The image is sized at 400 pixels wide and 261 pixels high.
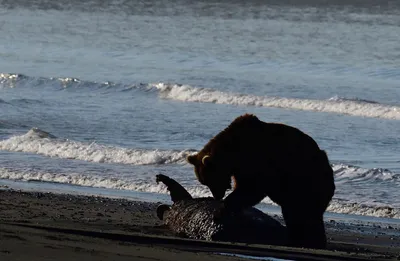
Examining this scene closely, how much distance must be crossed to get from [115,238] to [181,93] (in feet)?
63.2

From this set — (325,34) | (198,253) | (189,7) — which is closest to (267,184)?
(198,253)

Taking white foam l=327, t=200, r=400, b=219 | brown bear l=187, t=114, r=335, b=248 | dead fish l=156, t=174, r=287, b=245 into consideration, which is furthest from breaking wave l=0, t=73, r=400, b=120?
brown bear l=187, t=114, r=335, b=248

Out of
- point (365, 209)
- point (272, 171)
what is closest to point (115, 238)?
point (272, 171)

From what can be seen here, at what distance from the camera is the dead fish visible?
9.20 meters

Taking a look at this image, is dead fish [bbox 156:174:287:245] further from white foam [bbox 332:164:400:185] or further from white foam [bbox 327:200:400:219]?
white foam [bbox 332:164:400:185]

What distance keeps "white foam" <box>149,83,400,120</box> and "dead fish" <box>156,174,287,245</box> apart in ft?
47.0

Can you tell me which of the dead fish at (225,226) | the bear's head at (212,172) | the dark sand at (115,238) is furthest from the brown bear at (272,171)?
the dark sand at (115,238)

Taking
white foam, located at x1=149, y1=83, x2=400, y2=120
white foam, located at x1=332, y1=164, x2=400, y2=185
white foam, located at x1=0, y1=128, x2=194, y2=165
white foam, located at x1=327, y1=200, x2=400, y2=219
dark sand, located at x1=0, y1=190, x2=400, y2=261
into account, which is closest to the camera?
dark sand, located at x1=0, y1=190, x2=400, y2=261

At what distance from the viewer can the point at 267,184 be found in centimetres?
906

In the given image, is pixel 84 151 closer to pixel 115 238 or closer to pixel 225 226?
pixel 225 226

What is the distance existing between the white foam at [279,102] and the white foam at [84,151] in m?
8.03

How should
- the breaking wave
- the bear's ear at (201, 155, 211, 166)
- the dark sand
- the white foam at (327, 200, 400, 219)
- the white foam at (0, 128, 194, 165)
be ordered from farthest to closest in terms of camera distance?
the breaking wave, the white foam at (0, 128, 194, 165), the white foam at (327, 200, 400, 219), the bear's ear at (201, 155, 211, 166), the dark sand

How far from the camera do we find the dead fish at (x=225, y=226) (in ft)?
30.2

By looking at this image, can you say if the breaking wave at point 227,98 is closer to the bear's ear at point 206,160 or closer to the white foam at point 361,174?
the white foam at point 361,174
